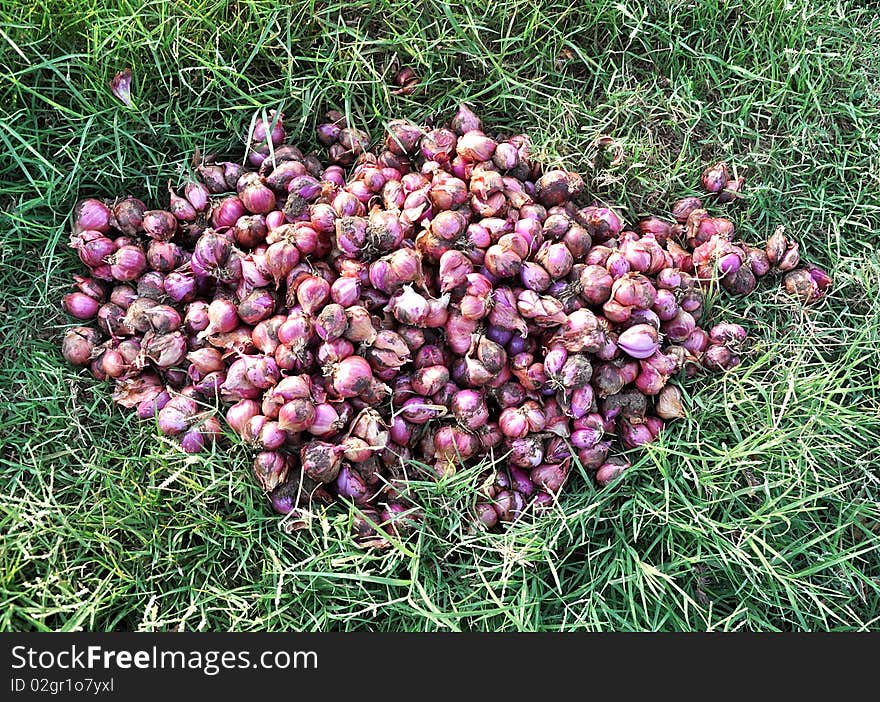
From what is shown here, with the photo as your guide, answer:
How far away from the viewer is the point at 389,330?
154cm

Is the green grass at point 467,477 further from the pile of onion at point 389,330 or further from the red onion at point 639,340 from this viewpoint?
the red onion at point 639,340

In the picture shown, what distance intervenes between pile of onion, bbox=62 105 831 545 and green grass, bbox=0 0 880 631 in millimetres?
83

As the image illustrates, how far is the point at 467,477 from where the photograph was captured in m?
1.57

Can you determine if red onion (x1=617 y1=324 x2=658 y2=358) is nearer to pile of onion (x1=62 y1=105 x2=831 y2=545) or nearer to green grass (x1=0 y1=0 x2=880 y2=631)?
pile of onion (x1=62 y1=105 x2=831 y2=545)

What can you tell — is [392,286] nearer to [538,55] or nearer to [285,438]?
[285,438]

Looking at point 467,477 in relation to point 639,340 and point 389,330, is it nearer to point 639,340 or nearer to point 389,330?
point 389,330

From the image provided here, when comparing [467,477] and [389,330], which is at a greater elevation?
[389,330]

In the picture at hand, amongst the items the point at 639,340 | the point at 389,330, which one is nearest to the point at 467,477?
the point at 389,330

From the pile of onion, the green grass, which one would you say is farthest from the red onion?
the green grass

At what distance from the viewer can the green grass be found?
1.53 meters

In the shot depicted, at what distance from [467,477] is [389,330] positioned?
361 mm

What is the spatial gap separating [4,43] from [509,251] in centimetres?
129

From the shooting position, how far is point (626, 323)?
63.8 inches

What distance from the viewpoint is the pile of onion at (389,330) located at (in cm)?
152
